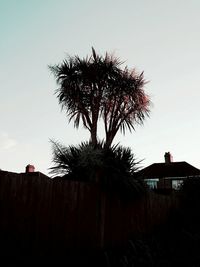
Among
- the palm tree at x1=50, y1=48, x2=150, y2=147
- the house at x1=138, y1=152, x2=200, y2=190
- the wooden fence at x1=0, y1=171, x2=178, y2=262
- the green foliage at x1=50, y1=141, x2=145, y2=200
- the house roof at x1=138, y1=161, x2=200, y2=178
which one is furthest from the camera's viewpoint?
the house roof at x1=138, y1=161, x2=200, y2=178

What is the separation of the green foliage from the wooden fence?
28cm

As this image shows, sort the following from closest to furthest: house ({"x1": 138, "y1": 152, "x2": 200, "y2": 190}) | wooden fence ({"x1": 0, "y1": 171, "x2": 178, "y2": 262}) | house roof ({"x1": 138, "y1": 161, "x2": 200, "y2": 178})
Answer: wooden fence ({"x1": 0, "y1": 171, "x2": 178, "y2": 262}) < house ({"x1": 138, "y1": 152, "x2": 200, "y2": 190}) < house roof ({"x1": 138, "y1": 161, "x2": 200, "y2": 178})

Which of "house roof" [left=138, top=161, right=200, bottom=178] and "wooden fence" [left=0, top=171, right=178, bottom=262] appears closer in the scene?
"wooden fence" [left=0, top=171, right=178, bottom=262]

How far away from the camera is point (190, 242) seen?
7281 mm

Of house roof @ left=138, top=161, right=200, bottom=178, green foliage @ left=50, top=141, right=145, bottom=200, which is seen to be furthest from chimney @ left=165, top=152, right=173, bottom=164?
green foliage @ left=50, top=141, right=145, bottom=200

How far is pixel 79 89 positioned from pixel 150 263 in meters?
8.74

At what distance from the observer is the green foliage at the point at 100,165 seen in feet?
21.8

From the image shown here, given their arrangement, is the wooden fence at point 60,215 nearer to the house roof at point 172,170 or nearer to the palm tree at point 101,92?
the palm tree at point 101,92

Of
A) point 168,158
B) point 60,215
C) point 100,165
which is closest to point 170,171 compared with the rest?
point 168,158

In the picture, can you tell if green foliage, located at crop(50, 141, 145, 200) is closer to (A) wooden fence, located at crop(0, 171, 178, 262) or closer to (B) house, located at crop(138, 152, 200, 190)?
(A) wooden fence, located at crop(0, 171, 178, 262)

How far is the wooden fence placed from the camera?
4.78 metres

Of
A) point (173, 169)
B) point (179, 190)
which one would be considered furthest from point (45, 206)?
point (173, 169)

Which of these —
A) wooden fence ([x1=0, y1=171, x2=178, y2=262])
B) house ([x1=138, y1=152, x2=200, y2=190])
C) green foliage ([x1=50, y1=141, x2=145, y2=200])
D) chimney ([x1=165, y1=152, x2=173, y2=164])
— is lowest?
wooden fence ([x1=0, y1=171, x2=178, y2=262])

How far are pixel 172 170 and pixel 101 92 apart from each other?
8158 millimetres
